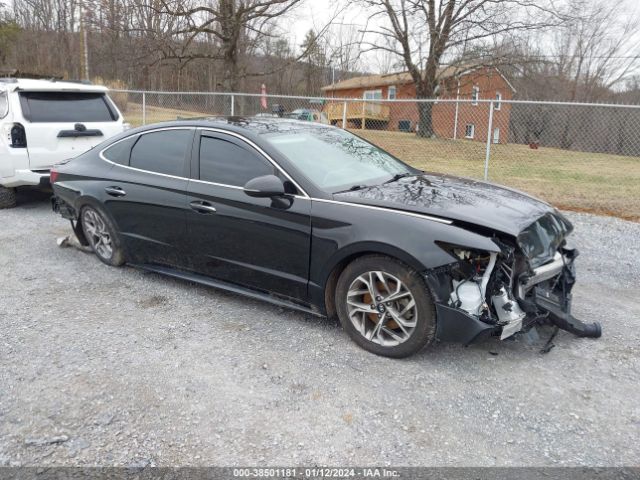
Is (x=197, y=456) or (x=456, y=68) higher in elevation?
(x=456, y=68)

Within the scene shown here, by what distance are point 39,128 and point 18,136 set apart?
282mm

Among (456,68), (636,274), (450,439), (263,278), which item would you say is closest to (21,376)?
(263,278)

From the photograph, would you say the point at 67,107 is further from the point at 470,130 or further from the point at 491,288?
the point at 470,130

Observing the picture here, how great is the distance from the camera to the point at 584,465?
7.88 feet

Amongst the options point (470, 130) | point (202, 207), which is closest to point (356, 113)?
point (470, 130)

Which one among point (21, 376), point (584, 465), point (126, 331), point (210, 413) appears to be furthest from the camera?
point (126, 331)

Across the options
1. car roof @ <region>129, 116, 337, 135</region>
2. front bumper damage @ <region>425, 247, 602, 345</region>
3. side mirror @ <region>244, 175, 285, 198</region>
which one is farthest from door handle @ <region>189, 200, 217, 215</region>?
front bumper damage @ <region>425, 247, 602, 345</region>

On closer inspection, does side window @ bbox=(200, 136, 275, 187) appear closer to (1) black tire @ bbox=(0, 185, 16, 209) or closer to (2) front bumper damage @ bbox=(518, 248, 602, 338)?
(2) front bumper damage @ bbox=(518, 248, 602, 338)

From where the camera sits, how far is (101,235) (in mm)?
5129

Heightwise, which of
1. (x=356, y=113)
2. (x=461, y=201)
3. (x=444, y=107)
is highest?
(x=444, y=107)

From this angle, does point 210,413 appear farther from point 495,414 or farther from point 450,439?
point 495,414

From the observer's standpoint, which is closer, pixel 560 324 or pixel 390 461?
pixel 390 461

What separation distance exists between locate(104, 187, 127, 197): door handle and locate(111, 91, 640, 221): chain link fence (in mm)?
3585

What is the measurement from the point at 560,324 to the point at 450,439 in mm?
1404
